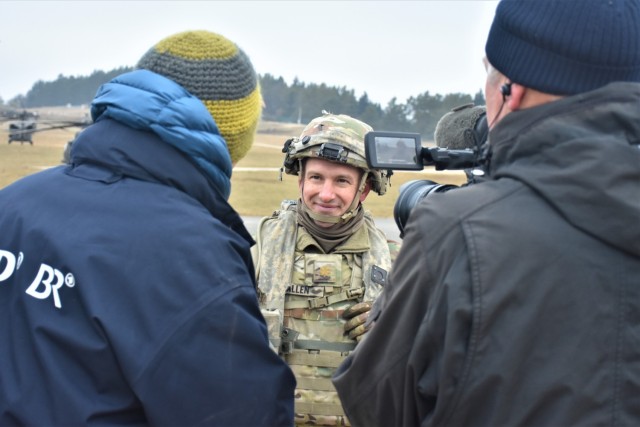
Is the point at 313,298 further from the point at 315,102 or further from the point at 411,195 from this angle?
the point at 315,102

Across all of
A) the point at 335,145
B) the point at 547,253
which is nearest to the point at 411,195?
the point at 547,253

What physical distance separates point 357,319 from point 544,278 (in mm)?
1931

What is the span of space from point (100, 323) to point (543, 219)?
110 centimetres

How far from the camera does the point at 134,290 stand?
163cm

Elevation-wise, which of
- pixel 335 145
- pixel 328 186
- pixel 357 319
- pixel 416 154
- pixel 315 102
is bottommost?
pixel 315 102

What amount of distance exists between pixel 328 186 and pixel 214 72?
1.75 meters

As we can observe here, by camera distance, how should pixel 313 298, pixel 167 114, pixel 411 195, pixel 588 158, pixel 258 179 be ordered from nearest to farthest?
pixel 588 158 < pixel 167 114 < pixel 411 195 < pixel 313 298 < pixel 258 179

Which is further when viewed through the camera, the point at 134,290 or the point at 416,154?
the point at 416,154

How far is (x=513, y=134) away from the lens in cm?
168

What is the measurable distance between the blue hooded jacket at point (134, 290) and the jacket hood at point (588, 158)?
0.79 metres

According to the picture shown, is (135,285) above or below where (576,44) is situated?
below

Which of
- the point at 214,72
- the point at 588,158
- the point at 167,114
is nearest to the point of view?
the point at 588,158

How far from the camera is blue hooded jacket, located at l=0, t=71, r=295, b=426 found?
5.27 feet

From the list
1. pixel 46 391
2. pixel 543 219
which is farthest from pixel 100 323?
pixel 543 219
